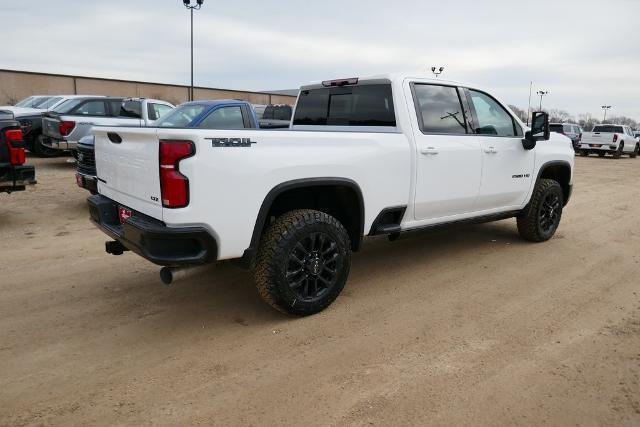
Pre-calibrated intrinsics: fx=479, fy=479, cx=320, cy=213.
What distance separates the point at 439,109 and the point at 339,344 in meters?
2.51

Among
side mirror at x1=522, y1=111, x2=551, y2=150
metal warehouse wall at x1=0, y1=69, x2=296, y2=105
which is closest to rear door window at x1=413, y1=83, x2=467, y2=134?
side mirror at x1=522, y1=111, x2=551, y2=150

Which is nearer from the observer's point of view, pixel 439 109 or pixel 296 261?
pixel 296 261

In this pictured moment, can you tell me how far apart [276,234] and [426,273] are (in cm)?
205

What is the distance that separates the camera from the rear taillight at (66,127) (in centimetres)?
1003

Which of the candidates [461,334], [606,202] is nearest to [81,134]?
[461,334]

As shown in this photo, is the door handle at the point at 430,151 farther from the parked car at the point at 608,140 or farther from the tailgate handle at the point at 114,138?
the parked car at the point at 608,140

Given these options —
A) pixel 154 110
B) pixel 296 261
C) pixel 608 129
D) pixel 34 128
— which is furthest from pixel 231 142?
pixel 608 129

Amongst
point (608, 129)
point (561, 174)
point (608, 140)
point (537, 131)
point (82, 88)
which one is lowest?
point (561, 174)

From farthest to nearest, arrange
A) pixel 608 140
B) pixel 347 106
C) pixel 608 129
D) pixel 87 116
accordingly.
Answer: pixel 608 129 < pixel 608 140 < pixel 87 116 < pixel 347 106

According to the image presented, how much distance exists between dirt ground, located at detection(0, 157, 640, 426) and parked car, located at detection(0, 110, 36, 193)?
1.17 metres

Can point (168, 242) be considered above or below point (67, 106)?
below

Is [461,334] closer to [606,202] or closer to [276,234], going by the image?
[276,234]

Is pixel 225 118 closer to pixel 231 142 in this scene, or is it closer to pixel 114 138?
pixel 114 138

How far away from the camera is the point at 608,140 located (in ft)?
79.2
